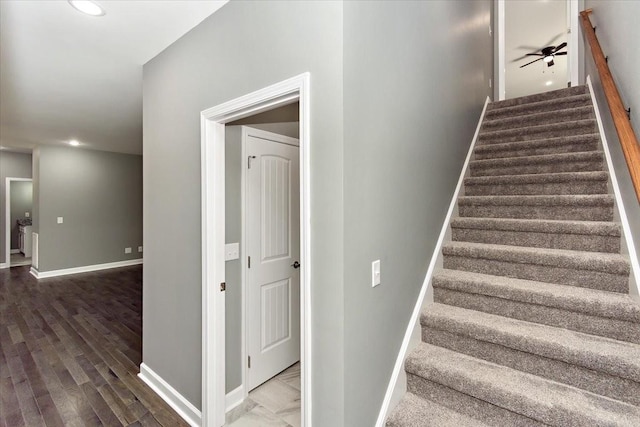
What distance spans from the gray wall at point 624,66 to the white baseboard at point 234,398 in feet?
8.67

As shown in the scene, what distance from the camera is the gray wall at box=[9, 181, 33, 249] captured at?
8.32m

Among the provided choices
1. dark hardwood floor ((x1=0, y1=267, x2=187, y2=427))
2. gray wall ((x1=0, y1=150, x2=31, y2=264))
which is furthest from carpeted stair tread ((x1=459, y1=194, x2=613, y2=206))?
gray wall ((x1=0, y1=150, x2=31, y2=264))

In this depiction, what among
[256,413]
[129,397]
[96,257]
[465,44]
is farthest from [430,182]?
[96,257]

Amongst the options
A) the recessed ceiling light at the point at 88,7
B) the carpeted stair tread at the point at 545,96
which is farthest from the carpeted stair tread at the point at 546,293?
the recessed ceiling light at the point at 88,7

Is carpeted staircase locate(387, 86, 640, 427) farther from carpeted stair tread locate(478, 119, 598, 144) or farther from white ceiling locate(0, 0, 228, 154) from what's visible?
white ceiling locate(0, 0, 228, 154)

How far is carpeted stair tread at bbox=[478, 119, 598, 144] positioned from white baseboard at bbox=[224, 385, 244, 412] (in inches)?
134

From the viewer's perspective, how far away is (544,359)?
1573 mm

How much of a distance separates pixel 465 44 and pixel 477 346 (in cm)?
291

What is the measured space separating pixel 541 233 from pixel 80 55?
3.78 meters

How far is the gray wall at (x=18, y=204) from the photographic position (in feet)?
27.3

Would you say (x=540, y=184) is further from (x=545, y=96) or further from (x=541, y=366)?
(x=545, y=96)

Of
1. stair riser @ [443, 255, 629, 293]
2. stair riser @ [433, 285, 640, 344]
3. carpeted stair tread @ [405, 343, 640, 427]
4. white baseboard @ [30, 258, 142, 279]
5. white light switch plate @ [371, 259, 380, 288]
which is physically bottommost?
white baseboard @ [30, 258, 142, 279]

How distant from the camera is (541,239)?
215 cm

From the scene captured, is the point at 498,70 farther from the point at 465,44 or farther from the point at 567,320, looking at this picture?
the point at 567,320
